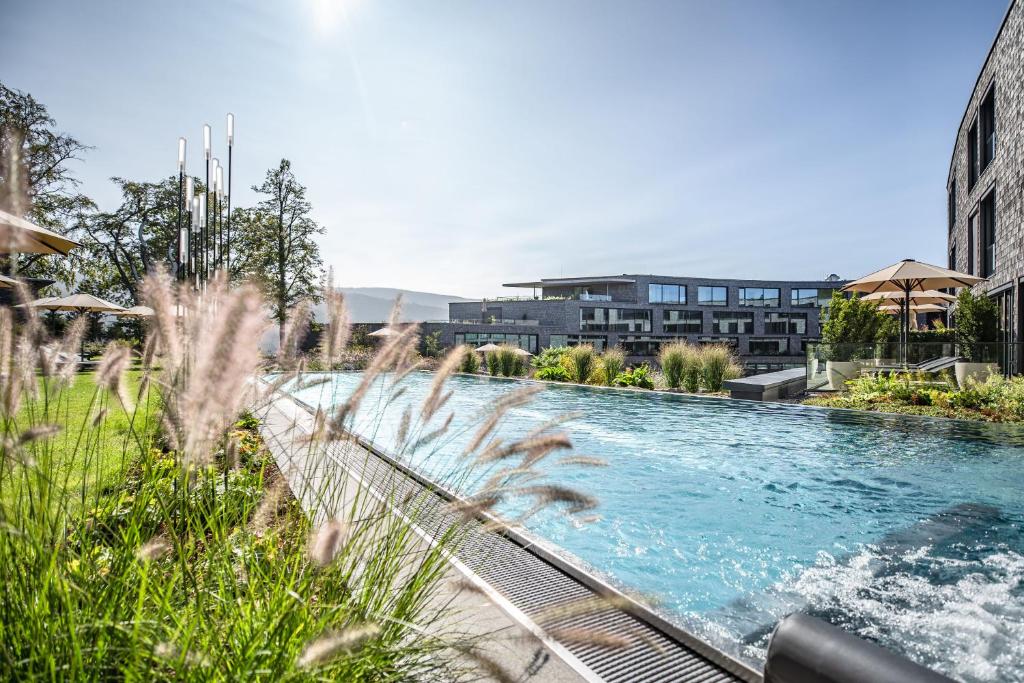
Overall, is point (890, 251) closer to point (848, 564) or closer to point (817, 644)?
point (848, 564)

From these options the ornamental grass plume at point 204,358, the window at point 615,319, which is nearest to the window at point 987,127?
the ornamental grass plume at point 204,358

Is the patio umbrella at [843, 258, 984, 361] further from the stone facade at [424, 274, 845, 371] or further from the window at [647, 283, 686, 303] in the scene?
the window at [647, 283, 686, 303]

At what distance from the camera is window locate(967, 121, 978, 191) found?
14.1m

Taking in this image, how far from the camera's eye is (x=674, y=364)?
463 inches

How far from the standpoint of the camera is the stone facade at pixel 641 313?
32.7 meters

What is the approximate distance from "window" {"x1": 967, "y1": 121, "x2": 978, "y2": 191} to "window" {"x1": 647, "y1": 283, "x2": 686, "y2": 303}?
2222 cm

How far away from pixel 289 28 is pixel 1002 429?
9.64 meters

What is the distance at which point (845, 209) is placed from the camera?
648 inches

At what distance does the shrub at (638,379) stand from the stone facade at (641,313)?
1730 cm

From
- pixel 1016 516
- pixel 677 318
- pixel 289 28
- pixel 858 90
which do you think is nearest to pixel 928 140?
pixel 858 90

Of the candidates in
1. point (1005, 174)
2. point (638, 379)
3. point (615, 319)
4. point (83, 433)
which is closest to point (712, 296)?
point (615, 319)

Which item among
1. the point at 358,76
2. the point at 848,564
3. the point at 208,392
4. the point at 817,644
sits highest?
the point at 358,76

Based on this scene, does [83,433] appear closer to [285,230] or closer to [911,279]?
[911,279]

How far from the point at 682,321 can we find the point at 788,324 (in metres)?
8.24
